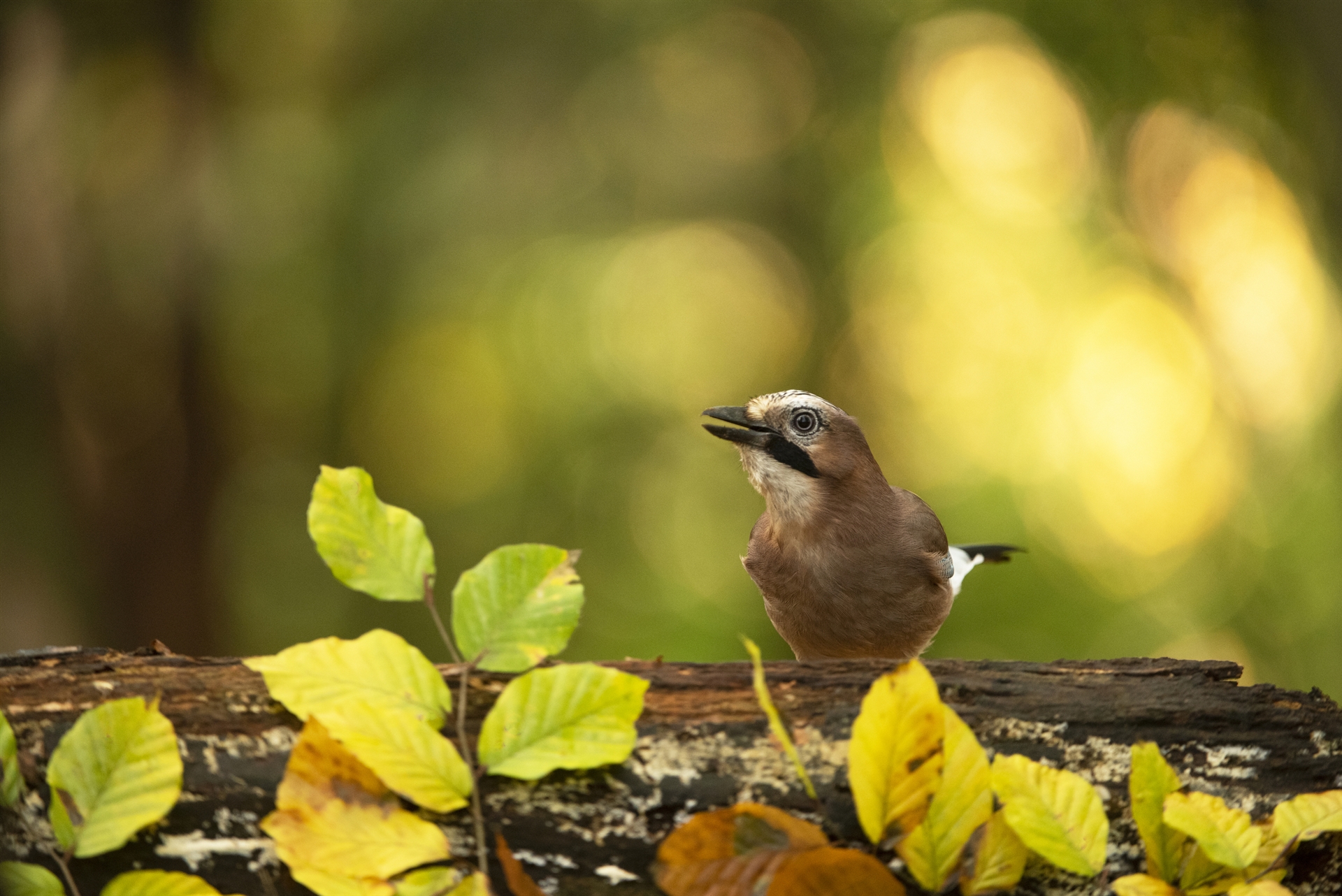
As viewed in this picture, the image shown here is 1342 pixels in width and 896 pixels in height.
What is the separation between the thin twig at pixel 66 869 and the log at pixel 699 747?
2 centimetres

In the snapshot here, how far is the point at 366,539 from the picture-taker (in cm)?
149

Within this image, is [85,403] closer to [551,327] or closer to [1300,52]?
[551,327]

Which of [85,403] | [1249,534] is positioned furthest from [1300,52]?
[85,403]

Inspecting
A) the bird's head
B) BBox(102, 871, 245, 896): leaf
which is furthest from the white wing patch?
BBox(102, 871, 245, 896): leaf

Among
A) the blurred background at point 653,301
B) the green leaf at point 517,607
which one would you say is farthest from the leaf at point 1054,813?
the blurred background at point 653,301

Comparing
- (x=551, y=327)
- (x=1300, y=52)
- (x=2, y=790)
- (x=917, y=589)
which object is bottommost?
(x=2, y=790)

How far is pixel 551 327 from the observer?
5891mm

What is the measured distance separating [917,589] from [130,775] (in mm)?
1625

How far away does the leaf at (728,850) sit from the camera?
136 cm

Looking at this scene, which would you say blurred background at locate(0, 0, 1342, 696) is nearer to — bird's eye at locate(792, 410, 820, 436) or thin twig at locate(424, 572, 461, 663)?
bird's eye at locate(792, 410, 820, 436)

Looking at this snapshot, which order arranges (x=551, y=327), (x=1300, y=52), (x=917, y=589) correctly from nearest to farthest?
(x=917, y=589)
(x=1300, y=52)
(x=551, y=327)

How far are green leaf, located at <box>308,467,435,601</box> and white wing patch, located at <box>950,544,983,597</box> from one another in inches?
61.6

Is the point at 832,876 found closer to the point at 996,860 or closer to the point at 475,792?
the point at 996,860

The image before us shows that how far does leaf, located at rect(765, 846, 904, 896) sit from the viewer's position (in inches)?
51.6
